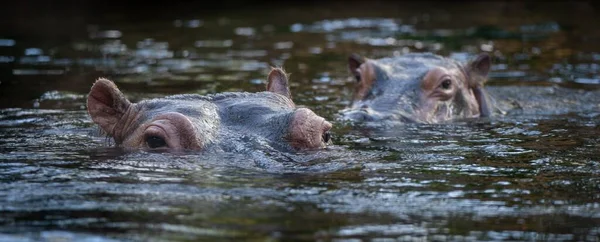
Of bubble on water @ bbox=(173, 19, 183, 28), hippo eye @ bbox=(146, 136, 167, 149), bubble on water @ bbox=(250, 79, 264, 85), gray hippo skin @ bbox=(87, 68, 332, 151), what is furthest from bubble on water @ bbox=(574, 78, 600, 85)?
bubble on water @ bbox=(173, 19, 183, 28)

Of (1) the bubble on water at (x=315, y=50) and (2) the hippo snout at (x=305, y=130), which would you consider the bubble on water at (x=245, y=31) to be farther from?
(2) the hippo snout at (x=305, y=130)

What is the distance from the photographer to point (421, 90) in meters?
10.9

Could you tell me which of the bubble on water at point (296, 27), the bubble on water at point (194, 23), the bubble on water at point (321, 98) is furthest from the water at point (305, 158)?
the bubble on water at point (194, 23)

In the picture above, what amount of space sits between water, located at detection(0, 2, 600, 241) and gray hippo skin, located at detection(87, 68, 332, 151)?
15 centimetres

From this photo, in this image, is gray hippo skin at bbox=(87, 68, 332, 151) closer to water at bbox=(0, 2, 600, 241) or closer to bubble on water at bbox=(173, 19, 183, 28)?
water at bbox=(0, 2, 600, 241)

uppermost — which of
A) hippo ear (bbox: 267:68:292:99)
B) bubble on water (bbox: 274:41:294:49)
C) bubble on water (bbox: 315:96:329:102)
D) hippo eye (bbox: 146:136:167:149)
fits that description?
hippo ear (bbox: 267:68:292:99)

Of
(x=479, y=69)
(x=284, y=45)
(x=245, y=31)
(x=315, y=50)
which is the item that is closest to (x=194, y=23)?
(x=245, y=31)

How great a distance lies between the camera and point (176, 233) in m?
5.13

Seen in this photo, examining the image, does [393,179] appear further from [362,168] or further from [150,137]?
[150,137]

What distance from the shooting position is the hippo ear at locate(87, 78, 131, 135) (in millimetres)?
7777

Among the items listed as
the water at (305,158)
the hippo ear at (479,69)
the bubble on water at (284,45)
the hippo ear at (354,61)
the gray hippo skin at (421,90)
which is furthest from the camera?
the bubble on water at (284,45)

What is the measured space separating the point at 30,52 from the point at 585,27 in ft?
30.9

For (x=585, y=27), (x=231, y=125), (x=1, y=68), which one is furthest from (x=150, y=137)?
(x=585, y=27)

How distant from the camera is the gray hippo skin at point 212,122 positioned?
696 cm
